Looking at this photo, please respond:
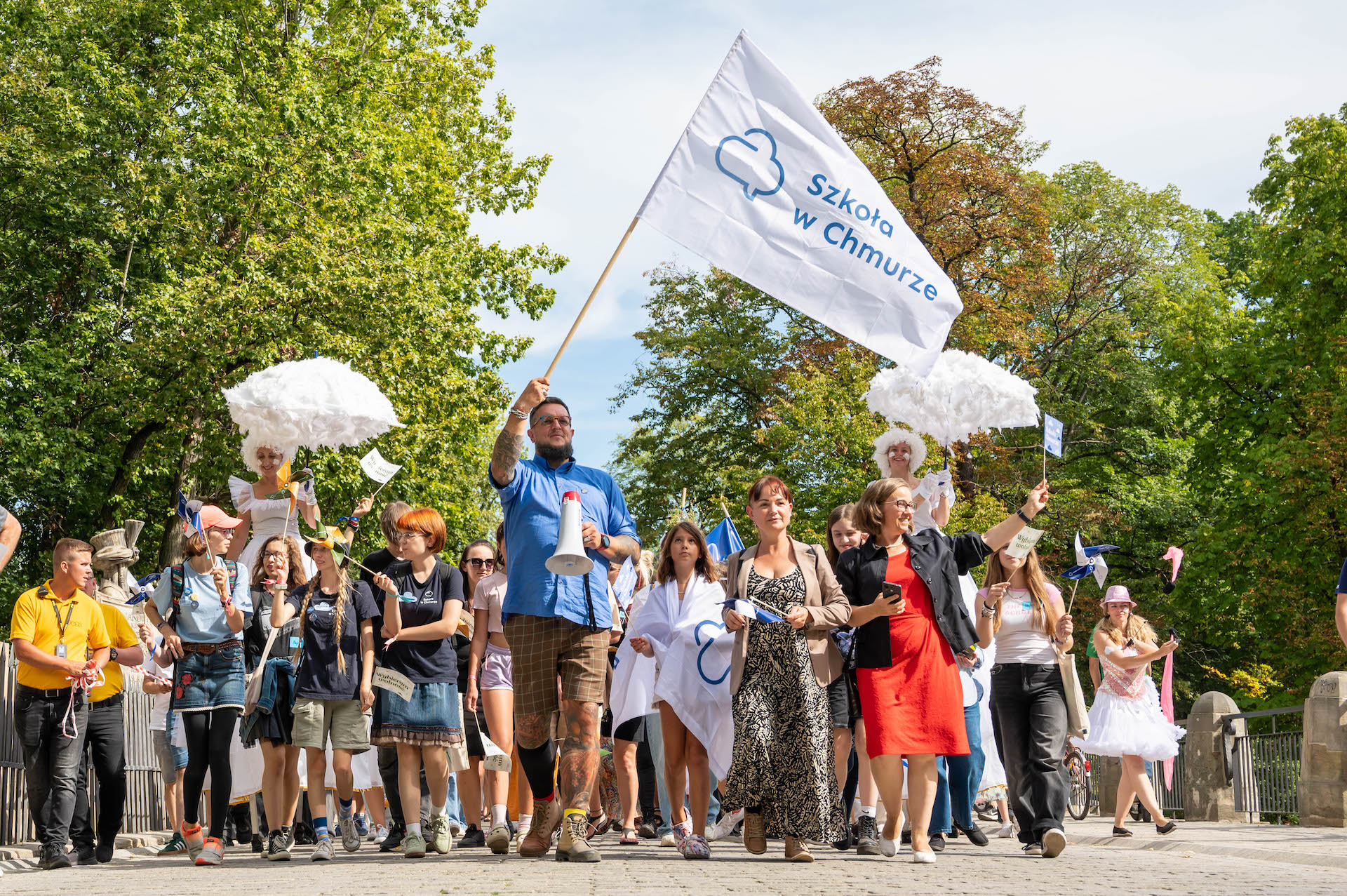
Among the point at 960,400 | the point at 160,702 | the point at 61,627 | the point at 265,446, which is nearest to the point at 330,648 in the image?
the point at 61,627

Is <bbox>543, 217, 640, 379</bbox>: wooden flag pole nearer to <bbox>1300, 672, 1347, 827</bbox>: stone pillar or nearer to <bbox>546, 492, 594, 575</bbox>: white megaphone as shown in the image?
<bbox>546, 492, 594, 575</bbox>: white megaphone

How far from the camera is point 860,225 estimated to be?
8.68 metres

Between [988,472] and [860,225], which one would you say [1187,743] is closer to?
[860,225]

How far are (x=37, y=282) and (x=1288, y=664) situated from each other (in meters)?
23.4

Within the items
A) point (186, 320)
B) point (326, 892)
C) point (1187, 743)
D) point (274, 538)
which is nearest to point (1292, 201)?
point (1187, 743)

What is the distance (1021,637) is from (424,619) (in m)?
3.68

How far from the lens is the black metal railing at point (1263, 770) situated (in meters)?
14.6

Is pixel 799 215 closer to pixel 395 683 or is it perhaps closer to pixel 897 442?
pixel 897 442

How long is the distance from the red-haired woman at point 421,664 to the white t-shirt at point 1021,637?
338 centimetres

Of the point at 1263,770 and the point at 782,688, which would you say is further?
the point at 1263,770

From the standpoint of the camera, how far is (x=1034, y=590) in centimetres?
895

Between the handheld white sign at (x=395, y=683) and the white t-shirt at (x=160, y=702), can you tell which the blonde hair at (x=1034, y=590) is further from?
the white t-shirt at (x=160, y=702)

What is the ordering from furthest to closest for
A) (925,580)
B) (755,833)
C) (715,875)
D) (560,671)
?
(925,580) → (755,833) → (560,671) → (715,875)

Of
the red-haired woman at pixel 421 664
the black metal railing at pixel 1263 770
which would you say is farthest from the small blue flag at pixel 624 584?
the black metal railing at pixel 1263 770
